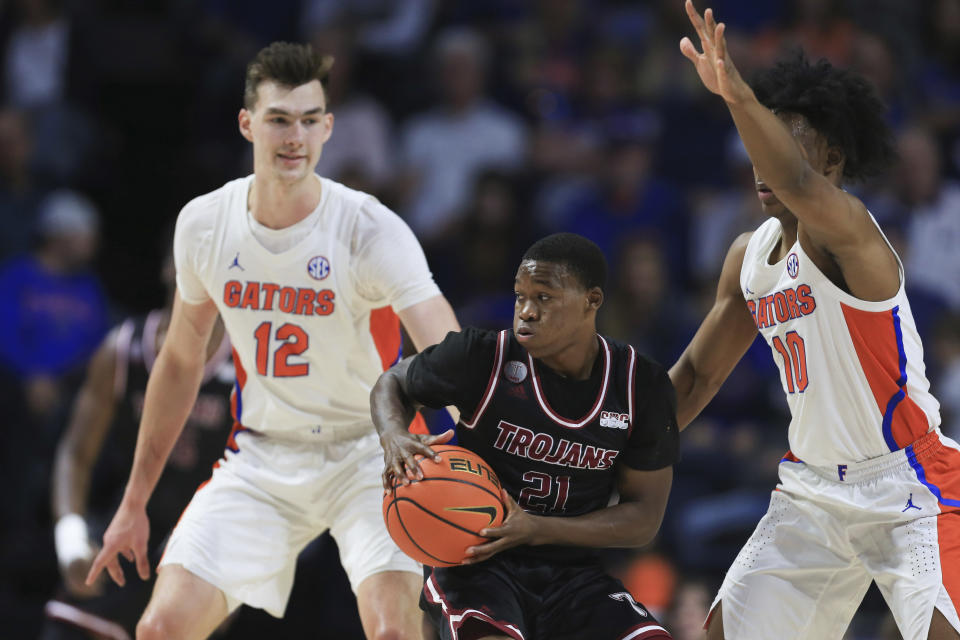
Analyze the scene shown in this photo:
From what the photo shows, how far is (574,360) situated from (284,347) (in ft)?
4.23

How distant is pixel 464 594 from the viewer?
4309mm

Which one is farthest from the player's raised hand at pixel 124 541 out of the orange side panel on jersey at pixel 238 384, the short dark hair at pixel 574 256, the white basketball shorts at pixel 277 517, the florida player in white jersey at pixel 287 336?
the short dark hair at pixel 574 256

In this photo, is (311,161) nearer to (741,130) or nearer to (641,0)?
(741,130)

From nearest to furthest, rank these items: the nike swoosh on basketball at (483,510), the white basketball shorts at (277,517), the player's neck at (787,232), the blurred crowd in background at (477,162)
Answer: the nike swoosh on basketball at (483,510) < the player's neck at (787,232) < the white basketball shorts at (277,517) < the blurred crowd in background at (477,162)

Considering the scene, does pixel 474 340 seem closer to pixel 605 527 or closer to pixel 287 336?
pixel 605 527

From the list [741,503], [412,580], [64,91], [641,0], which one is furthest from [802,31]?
[412,580]

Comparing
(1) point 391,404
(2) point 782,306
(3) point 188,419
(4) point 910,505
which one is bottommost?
(3) point 188,419

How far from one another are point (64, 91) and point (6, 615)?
14.3ft

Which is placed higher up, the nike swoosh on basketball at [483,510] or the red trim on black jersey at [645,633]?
the nike swoosh on basketball at [483,510]

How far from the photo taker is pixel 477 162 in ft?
33.1

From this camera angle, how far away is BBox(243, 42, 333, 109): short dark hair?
528 cm

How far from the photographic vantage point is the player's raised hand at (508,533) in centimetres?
424

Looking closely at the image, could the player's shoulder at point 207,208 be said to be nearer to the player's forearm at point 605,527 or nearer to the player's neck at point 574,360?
the player's neck at point 574,360

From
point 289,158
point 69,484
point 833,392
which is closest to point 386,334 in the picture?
point 289,158
